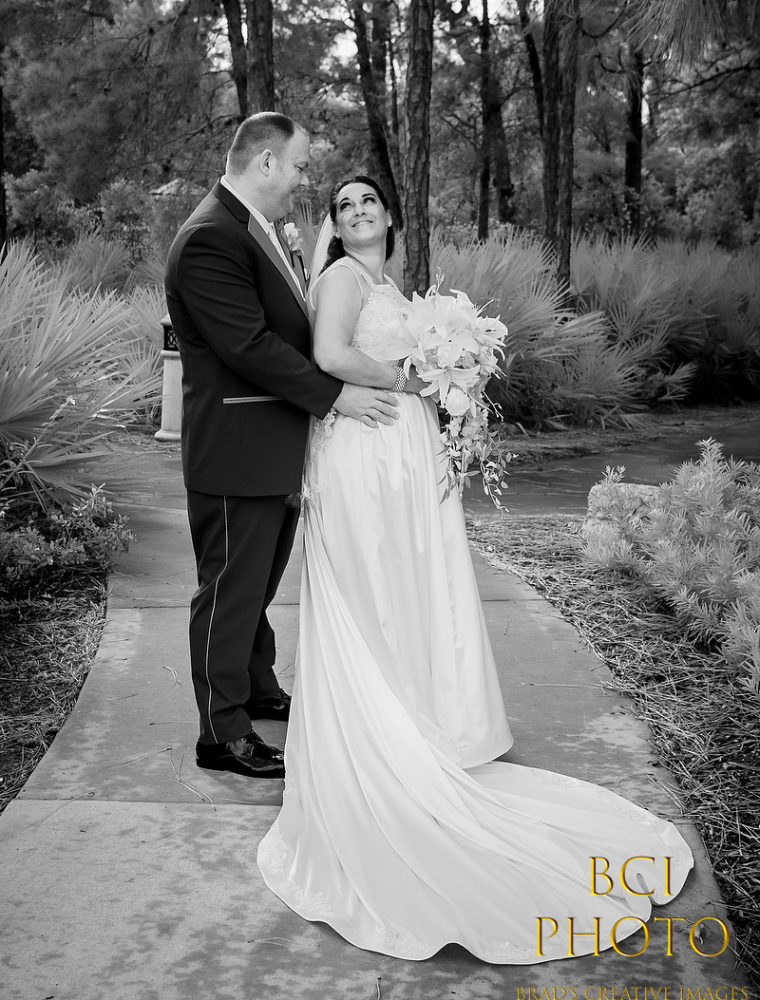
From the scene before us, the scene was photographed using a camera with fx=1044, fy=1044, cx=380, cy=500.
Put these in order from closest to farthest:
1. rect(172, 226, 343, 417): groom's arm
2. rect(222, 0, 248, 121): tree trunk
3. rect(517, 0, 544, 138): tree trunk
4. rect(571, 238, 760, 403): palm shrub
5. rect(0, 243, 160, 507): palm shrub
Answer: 1. rect(172, 226, 343, 417): groom's arm
2. rect(0, 243, 160, 507): palm shrub
3. rect(571, 238, 760, 403): palm shrub
4. rect(222, 0, 248, 121): tree trunk
5. rect(517, 0, 544, 138): tree trunk

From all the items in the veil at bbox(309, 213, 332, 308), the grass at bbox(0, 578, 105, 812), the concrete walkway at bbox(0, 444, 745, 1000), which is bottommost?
the concrete walkway at bbox(0, 444, 745, 1000)

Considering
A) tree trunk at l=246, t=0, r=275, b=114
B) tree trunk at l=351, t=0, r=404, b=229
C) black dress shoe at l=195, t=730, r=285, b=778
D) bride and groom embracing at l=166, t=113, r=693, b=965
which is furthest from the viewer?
tree trunk at l=351, t=0, r=404, b=229

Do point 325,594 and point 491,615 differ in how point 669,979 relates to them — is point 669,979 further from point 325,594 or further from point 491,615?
point 491,615

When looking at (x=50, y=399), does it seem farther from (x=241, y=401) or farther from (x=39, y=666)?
(x=241, y=401)

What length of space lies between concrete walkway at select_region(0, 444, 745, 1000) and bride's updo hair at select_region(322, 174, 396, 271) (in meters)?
1.72

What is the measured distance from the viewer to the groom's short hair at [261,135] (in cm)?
337

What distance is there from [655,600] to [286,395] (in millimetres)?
2500

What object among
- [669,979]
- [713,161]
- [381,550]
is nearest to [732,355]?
[381,550]

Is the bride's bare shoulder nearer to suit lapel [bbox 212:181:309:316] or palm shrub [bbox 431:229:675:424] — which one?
suit lapel [bbox 212:181:309:316]

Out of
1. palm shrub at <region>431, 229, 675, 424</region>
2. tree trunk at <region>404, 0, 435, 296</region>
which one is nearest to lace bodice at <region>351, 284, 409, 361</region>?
tree trunk at <region>404, 0, 435, 296</region>

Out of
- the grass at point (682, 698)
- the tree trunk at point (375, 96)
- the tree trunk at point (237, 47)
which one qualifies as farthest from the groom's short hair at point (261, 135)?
the tree trunk at point (375, 96)

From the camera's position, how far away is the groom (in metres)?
3.27

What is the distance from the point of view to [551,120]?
13.7 m

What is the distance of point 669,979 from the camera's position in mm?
2359
